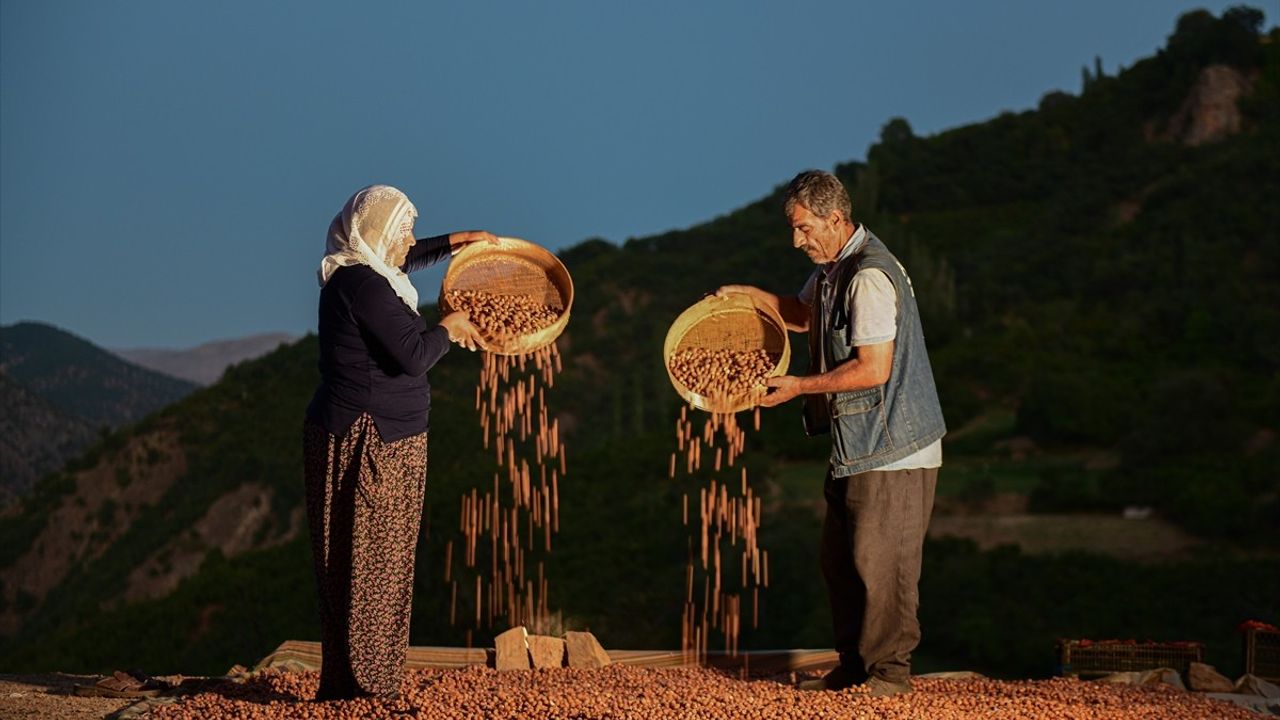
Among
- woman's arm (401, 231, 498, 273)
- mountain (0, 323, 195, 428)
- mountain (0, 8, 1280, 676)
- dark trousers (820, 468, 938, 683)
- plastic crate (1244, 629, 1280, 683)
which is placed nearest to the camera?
dark trousers (820, 468, 938, 683)

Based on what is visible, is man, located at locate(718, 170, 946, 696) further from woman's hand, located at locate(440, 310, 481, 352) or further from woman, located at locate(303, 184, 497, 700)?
woman, located at locate(303, 184, 497, 700)

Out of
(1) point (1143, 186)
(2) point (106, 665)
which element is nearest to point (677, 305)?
(1) point (1143, 186)

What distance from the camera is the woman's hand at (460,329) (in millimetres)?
4109

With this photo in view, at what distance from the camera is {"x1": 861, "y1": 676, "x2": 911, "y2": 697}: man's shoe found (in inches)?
163

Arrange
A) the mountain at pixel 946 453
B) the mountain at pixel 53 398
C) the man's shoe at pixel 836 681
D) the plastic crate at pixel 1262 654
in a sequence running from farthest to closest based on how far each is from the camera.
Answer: the mountain at pixel 53 398 → the mountain at pixel 946 453 → the plastic crate at pixel 1262 654 → the man's shoe at pixel 836 681

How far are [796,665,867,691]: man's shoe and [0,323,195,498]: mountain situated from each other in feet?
52.7

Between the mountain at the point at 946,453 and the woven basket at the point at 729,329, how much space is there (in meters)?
7.90

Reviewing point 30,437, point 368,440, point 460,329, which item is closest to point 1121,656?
point 460,329

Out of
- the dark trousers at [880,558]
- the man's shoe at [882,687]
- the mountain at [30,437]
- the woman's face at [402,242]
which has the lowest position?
the man's shoe at [882,687]

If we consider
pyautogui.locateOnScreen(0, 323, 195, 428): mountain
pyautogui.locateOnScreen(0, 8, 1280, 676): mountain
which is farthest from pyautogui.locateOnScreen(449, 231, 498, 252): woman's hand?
pyautogui.locateOnScreen(0, 323, 195, 428): mountain

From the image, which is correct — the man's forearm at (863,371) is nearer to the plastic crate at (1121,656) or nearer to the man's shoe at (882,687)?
the man's shoe at (882,687)

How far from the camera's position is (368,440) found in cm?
391

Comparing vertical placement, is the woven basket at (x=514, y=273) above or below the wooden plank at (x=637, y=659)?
above

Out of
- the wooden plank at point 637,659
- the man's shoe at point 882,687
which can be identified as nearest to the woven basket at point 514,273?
the wooden plank at point 637,659
